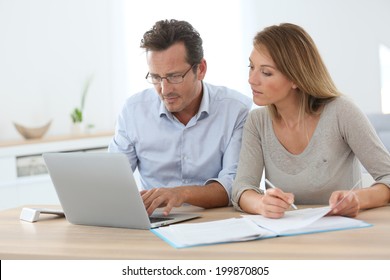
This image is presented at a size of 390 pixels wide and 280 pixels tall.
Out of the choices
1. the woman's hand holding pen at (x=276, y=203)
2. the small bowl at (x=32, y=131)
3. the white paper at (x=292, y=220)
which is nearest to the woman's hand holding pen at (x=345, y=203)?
the white paper at (x=292, y=220)

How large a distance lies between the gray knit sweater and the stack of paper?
0.32 meters

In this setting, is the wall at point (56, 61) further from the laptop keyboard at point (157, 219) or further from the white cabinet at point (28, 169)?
the laptop keyboard at point (157, 219)

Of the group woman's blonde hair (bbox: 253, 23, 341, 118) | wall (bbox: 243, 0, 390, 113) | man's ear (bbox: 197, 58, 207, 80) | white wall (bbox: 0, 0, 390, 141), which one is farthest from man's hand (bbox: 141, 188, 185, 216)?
wall (bbox: 243, 0, 390, 113)

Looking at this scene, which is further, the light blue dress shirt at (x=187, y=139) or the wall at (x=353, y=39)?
the wall at (x=353, y=39)

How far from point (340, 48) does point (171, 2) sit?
1305 mm

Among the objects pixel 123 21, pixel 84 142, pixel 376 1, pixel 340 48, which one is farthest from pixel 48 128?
pixel 376 1

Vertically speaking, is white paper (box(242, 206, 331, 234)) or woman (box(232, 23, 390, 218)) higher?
woman (box(232, 23, 390, 218))

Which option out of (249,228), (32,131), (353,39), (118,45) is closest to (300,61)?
(249,228)

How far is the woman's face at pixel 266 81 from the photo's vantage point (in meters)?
2.40

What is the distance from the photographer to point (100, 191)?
2041 mm

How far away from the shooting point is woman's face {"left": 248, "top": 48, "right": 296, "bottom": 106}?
7.87 ft

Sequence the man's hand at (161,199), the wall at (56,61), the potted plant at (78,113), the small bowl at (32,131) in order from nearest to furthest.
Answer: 1. the man's hand at (161,199)
2. the small bowl at (32,131)
3. the wall at (56,61)
4. the potted plant at (78,113)

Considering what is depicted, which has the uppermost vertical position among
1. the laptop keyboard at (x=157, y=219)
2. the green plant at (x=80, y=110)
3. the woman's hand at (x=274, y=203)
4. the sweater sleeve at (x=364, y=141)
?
the sweater sleeve at (x=364, y=141)

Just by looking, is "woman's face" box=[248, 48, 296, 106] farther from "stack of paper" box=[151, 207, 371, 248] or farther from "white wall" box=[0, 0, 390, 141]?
"white wall" box=[0, 0, 390, 141]
